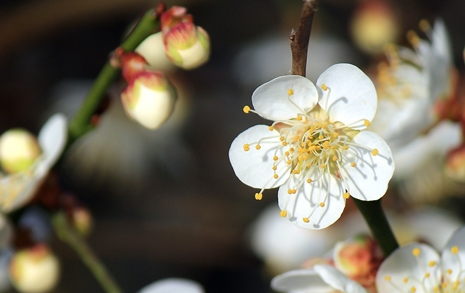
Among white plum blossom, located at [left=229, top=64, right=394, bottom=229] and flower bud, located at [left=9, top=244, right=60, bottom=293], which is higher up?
white plum blossom, located at [left=229, top=64, right=394, bottom=229]

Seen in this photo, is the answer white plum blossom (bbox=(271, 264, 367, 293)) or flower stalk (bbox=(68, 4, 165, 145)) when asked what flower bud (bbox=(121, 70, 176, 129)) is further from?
white plum blossom (bbox=(271, 264, 367, 293))

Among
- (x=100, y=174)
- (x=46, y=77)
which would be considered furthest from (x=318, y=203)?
(x=46, y=77)

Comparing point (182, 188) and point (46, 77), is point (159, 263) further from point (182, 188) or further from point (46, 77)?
point (46, 77)

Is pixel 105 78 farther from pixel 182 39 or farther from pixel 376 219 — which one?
pixel 376 219

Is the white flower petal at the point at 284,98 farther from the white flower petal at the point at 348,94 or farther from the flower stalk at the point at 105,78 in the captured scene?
the flower stalk at the point at 105,78

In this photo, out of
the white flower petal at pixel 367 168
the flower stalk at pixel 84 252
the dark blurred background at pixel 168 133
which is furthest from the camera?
the dark blurred background at pixel 168 133

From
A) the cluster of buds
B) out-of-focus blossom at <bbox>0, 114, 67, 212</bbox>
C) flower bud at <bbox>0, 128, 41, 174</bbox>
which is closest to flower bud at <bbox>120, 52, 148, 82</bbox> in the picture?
the cluster of buds

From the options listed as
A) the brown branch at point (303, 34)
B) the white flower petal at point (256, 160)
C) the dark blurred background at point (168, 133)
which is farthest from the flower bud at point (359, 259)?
the dark blurred background at point (168, 133)

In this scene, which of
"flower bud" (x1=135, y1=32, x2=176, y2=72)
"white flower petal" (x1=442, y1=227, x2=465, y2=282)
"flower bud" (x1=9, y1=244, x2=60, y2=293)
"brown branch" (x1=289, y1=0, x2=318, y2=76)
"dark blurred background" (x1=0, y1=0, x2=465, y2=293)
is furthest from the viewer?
"dark blurred background" (x1=0, y1=0, x2=465, y2=293)
